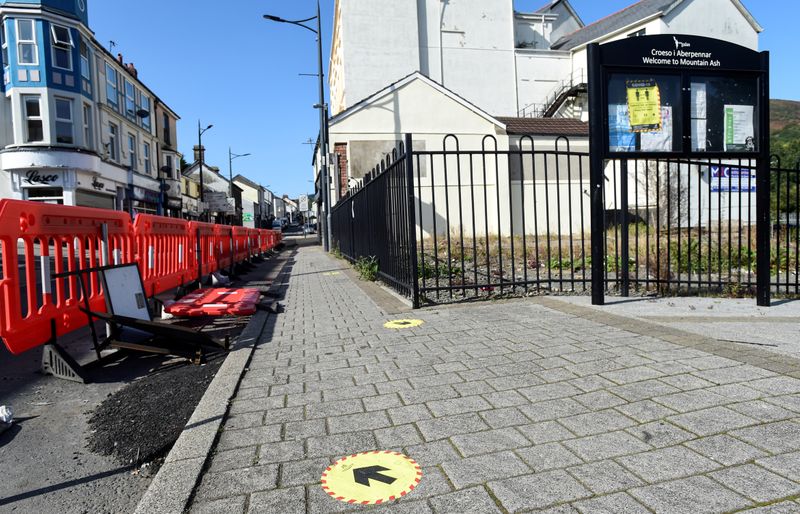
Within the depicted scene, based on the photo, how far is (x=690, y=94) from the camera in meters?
6.02

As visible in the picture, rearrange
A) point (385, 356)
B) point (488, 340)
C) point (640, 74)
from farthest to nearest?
point (640, 74)
point (488, 340)
point (385, 356)

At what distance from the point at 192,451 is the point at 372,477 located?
3.28 ft

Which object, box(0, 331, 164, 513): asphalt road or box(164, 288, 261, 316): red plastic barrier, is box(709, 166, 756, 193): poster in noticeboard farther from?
box(0, 331, 164, 513): asphalt road

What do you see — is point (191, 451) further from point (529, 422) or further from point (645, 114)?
point (645, 114)

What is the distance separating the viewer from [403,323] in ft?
18.9

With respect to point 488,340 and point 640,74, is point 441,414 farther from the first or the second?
point 640,74

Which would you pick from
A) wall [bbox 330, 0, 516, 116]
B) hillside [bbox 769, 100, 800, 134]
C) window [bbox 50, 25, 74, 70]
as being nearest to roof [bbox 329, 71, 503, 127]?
wall [bbox 330, 0, 516, 116]

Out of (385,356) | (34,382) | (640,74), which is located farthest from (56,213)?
(640,74)

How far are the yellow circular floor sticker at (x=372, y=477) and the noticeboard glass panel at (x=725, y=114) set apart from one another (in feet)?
18.0

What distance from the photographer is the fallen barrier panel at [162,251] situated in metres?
6.96

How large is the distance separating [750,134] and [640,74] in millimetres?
1568

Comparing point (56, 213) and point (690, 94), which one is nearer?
point (56, 213)

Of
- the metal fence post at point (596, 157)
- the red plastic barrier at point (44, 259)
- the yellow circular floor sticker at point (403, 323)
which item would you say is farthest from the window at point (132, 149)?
the metal fence post at point (596, 157)

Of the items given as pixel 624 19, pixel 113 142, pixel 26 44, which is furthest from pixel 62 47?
pixel 624 19
